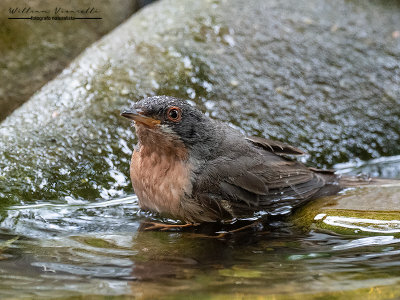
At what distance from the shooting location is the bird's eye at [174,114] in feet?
13.9

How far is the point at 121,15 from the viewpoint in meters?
7.59

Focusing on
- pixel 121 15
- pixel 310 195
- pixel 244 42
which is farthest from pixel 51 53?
pixel 310 195

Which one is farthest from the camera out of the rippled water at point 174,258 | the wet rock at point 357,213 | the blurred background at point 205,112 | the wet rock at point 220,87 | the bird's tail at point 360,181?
the wet rock at point 220,87

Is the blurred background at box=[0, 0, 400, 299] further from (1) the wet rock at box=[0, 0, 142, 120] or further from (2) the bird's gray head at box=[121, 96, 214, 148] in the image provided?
(2) the bird's gray head at box=[121, 96, 214, 148]

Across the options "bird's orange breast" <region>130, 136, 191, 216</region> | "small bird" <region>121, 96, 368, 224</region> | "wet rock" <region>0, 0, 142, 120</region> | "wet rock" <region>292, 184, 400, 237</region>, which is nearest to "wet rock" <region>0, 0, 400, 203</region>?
"wet rock" <region>0, 0, 142, 120</region>

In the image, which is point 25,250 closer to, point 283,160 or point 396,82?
point 283,160

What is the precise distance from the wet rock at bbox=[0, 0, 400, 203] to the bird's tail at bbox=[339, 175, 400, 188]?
36.5 inches

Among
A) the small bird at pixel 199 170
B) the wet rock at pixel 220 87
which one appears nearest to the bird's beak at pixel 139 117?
the small bird at pixel 199 170

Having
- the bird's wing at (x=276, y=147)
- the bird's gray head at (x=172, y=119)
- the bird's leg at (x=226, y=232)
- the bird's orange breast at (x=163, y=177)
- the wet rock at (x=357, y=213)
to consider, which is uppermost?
the bird's gray head at (x=172, y=119)

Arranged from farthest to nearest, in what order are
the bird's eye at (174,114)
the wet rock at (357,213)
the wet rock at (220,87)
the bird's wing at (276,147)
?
1. the wet rock at (220,87)
2. the bird's wing at (276,147)
3. the bird's eye at (174,114)
4. the wet rock at (357,213)

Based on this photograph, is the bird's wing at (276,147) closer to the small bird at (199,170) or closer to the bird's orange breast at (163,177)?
the small bird at (199,170)

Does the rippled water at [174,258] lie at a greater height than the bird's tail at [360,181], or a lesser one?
lesser

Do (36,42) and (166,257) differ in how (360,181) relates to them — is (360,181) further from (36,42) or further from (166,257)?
Result: (36,42)

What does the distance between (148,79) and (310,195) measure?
228cm
